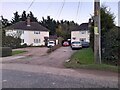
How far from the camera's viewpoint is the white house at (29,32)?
71.7 meters

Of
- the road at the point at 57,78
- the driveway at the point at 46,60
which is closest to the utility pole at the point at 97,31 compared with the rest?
the driveway at the point at 46,60

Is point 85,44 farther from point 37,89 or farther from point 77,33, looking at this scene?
point 37,89

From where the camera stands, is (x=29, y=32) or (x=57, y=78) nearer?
(x=57, y=78)

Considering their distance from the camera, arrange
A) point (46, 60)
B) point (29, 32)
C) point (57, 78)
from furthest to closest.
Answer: point (29, 32), point (46, 60), point (57, 78)

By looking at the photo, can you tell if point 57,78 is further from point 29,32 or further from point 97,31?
point 29,32

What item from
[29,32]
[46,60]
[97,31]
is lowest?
[46,60]

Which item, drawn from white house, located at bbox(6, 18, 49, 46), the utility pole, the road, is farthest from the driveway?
white house, located at bbox(6, 18, 49, 46)

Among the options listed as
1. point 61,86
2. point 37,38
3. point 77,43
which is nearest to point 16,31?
point 37,38

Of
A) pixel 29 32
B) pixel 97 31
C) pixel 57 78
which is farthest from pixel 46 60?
pixel 29 32

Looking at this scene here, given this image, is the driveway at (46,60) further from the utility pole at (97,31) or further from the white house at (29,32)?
the white house at (29,32)

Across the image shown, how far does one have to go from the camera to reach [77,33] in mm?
86438

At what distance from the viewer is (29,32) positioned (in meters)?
→ 75.0

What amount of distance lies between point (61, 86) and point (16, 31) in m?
62.4

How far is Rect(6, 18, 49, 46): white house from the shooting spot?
235 feet
